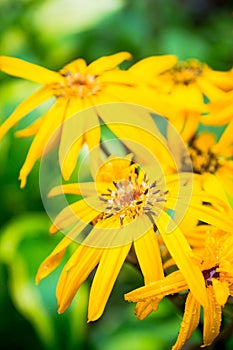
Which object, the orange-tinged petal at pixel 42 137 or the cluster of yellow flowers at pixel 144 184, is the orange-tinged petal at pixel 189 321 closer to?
the cluster of yellow flowers at pixel 144 184

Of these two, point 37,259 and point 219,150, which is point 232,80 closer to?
point 219,150

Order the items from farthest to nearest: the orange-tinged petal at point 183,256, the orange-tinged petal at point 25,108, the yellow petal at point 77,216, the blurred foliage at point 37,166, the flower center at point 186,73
Answer: 1. the blurred foliage at point 37,166
2. the flower center at point 186,73
3. the orange-tinged petal at point 25,108
4. the yellow petal at point 77,216
5. the orange-tinged petal at point 183,256

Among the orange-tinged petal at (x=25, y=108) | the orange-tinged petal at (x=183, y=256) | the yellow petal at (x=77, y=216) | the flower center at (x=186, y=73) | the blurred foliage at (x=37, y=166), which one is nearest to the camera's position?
the orange-tinged petal at (x=183, y=256)

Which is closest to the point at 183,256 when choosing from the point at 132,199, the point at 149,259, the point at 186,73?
the point at 149,259

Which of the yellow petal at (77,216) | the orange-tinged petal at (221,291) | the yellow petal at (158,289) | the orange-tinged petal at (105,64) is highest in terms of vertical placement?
the orange-tinged petal at (105,64)

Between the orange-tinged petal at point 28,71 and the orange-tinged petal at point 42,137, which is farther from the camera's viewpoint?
the orange-tinged petal at point 28,71

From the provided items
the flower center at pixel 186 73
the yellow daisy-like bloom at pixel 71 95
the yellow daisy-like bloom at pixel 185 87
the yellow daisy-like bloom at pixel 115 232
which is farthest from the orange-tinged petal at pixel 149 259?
the flower center at pixel 186 73

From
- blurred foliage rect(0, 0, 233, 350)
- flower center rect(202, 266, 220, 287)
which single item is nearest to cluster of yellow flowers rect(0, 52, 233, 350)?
flower center rect(202, 266, 220, 287)
